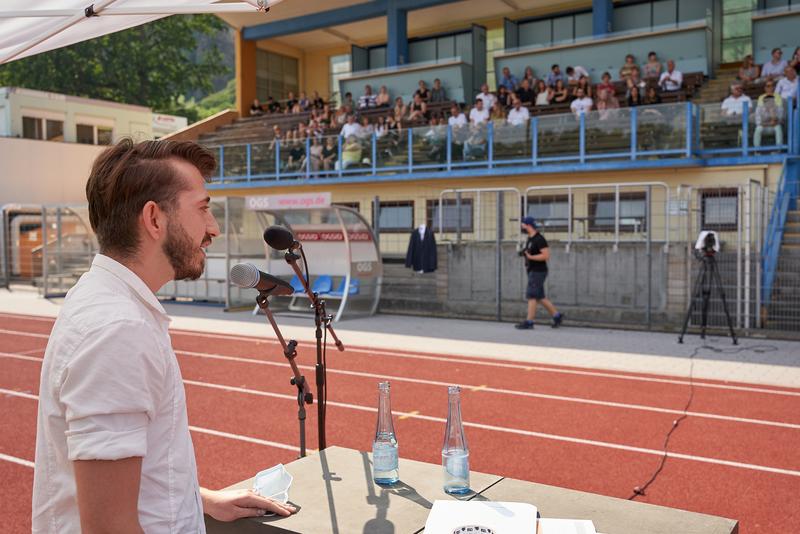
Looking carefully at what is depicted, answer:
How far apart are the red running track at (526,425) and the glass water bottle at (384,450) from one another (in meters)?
2.71

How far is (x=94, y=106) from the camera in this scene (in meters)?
35.9

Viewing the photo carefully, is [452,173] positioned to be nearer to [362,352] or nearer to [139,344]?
[362,352]

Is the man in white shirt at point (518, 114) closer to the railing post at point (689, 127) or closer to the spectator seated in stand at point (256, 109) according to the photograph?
the railing post at point (689, 127)

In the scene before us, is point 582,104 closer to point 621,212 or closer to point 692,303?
point 621,212

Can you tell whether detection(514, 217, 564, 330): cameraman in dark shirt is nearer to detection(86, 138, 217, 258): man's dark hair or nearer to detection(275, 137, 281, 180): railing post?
detection(275, 137, 281, 180): railing post

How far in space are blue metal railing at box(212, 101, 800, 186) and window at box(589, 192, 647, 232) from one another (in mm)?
2206

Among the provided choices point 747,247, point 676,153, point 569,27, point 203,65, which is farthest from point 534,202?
point 203,65

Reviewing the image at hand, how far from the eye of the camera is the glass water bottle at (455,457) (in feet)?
11.1

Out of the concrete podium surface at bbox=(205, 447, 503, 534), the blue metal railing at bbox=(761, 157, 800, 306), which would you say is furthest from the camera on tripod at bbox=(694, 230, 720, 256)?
the concrete podium surface at bbox=(205, 447, 503, 534)

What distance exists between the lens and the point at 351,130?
923 inches

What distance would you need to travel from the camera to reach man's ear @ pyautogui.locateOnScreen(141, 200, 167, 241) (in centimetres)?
204

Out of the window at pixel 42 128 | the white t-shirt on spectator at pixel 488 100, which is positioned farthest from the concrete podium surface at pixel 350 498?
the window at pixel 42 128

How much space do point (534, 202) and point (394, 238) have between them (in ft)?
11.3

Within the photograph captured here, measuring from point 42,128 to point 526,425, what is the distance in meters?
32.1
